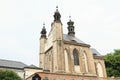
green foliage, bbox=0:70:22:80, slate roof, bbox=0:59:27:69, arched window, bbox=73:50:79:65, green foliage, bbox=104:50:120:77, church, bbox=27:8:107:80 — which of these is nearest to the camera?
green foliage, bbox=0:70:22:80

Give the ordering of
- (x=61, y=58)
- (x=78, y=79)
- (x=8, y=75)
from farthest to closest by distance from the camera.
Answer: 1. (x=61, y=58)
2. (x=78, y=79)
3. (x=8, y=75)

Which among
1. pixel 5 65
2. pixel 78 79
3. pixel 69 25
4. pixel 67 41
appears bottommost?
pixel 78 79

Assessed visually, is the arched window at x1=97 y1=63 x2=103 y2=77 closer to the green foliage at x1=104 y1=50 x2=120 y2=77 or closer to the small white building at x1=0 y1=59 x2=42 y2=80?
the green foliage at x1=104 y1=50 x2=120 y2=77

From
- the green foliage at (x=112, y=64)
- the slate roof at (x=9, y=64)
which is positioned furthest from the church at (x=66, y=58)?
the green foliage at (x=112, y=64)

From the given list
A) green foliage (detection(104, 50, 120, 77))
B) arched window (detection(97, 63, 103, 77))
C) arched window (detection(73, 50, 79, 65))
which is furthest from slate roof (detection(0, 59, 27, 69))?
green foliage (detection(104, 50, 120, 77))

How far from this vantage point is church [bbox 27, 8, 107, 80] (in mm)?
38281

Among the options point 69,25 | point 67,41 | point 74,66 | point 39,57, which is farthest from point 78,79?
point 69,25

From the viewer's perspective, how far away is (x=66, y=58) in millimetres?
40500

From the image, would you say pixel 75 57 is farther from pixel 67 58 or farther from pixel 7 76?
pixel 7 76

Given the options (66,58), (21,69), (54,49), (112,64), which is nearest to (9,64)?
(21,69)

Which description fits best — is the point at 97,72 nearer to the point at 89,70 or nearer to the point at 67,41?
the point at 89,70

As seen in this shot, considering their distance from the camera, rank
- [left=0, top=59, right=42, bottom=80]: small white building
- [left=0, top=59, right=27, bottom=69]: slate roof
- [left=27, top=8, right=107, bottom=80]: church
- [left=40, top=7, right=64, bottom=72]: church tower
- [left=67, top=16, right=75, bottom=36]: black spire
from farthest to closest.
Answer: [left=67, top=16, right=75, bottom=36]: black spire, [left=0, top=59, right=27, bottom=69]: slate roof, [left=0, top=59, right=42, bottom=80]: small white building, [left=40, top=7, right=64, bottom=72]: church tower, [left=27, top=8, right=107, bottom=80]: church

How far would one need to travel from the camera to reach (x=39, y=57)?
47.9 meters

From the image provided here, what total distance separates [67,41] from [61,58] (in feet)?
14.9
